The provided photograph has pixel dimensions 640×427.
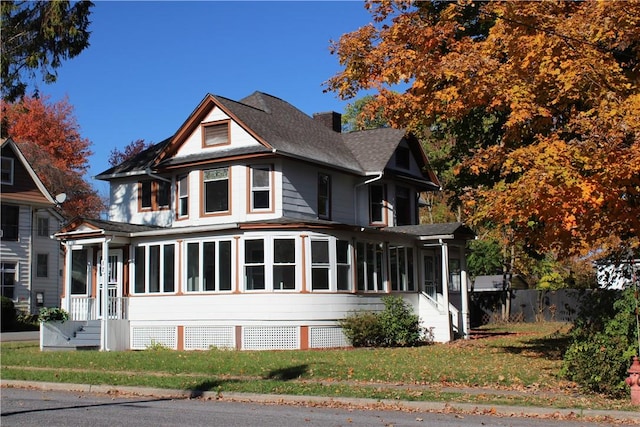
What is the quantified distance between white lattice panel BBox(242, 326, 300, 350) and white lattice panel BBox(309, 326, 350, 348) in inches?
19.4

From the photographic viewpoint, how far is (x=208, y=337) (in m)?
23.5

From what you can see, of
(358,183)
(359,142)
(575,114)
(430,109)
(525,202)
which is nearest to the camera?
(525,202)

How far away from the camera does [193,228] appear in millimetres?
23766

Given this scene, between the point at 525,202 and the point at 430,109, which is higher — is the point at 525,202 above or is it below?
below

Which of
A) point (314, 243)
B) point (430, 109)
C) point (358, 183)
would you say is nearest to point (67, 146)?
point (358, 183)

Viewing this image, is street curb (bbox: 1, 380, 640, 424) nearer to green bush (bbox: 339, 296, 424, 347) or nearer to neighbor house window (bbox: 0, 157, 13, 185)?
green bush (bbox: 339, 296, 424, 347)

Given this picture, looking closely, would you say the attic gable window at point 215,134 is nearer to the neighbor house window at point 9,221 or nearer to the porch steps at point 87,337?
the porch steps at point 87,337

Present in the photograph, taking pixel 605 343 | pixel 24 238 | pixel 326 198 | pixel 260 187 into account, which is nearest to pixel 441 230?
pixel 326 198

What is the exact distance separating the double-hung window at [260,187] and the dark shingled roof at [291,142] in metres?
0.81

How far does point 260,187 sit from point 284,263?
3250 mm

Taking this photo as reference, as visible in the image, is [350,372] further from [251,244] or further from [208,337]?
[208,337]

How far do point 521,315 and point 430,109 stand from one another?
79.0 feet

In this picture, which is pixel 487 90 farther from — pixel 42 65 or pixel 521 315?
pixel 521 315

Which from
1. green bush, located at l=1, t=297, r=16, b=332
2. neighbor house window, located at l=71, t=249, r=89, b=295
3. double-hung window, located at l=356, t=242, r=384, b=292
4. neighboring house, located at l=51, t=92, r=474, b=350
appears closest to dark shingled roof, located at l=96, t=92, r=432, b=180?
neighboring house, located at l=51, t=92, r=474, b=350
